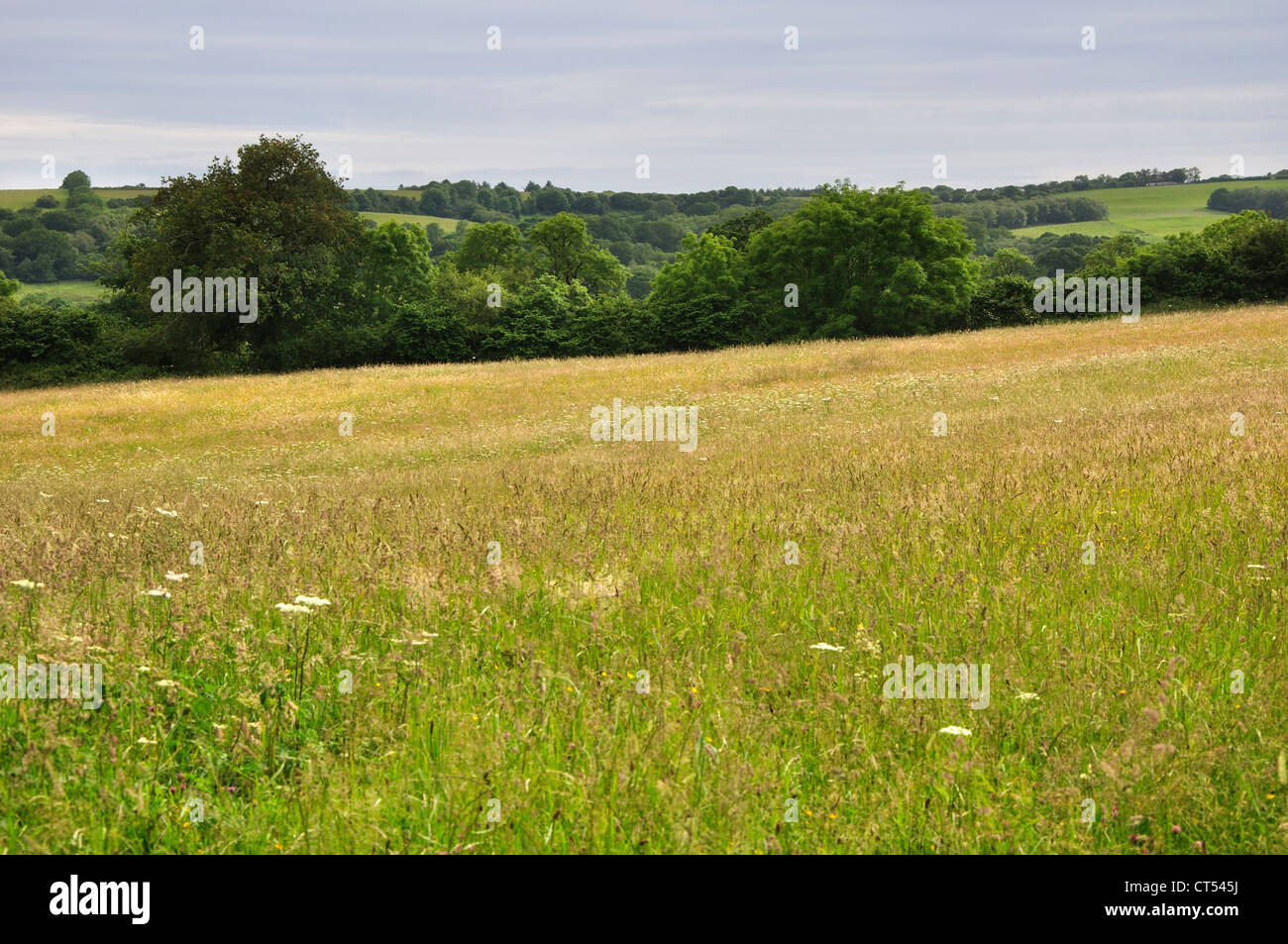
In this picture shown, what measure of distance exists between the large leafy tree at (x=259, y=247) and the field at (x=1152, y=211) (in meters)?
114

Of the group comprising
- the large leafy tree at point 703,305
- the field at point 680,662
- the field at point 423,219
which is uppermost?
the field at point 423,219

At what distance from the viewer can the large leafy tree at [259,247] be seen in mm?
51781

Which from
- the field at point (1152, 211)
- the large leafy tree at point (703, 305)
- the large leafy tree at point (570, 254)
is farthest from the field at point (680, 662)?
the field at point (1152, 211)

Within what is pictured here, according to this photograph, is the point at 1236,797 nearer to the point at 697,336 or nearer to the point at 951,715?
the point at 951,715

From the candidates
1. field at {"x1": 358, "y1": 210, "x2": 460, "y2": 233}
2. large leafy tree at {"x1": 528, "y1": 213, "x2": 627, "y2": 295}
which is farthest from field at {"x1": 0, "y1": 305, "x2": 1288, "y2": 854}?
field at {"x1": 358, "y1": 210, "x2": 460, "y2": 233}

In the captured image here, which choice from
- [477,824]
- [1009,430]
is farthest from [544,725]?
[1009,430]

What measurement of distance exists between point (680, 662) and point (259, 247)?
53.5 metres

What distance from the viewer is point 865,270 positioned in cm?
6384

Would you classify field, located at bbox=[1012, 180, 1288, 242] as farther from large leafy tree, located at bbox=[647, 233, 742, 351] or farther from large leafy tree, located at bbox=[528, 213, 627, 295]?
large leafy tree, located at bbox=[647, 233, 742, 351]

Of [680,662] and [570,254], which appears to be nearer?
[680,662]

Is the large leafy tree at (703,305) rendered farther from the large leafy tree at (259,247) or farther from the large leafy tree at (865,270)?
the large leafy tree at (259,247)

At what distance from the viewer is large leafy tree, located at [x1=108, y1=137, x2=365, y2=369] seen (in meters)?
51.8

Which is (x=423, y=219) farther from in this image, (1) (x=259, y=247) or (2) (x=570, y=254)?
(1) (x=259, y=247)

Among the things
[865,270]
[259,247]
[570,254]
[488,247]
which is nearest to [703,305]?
[865,270]
